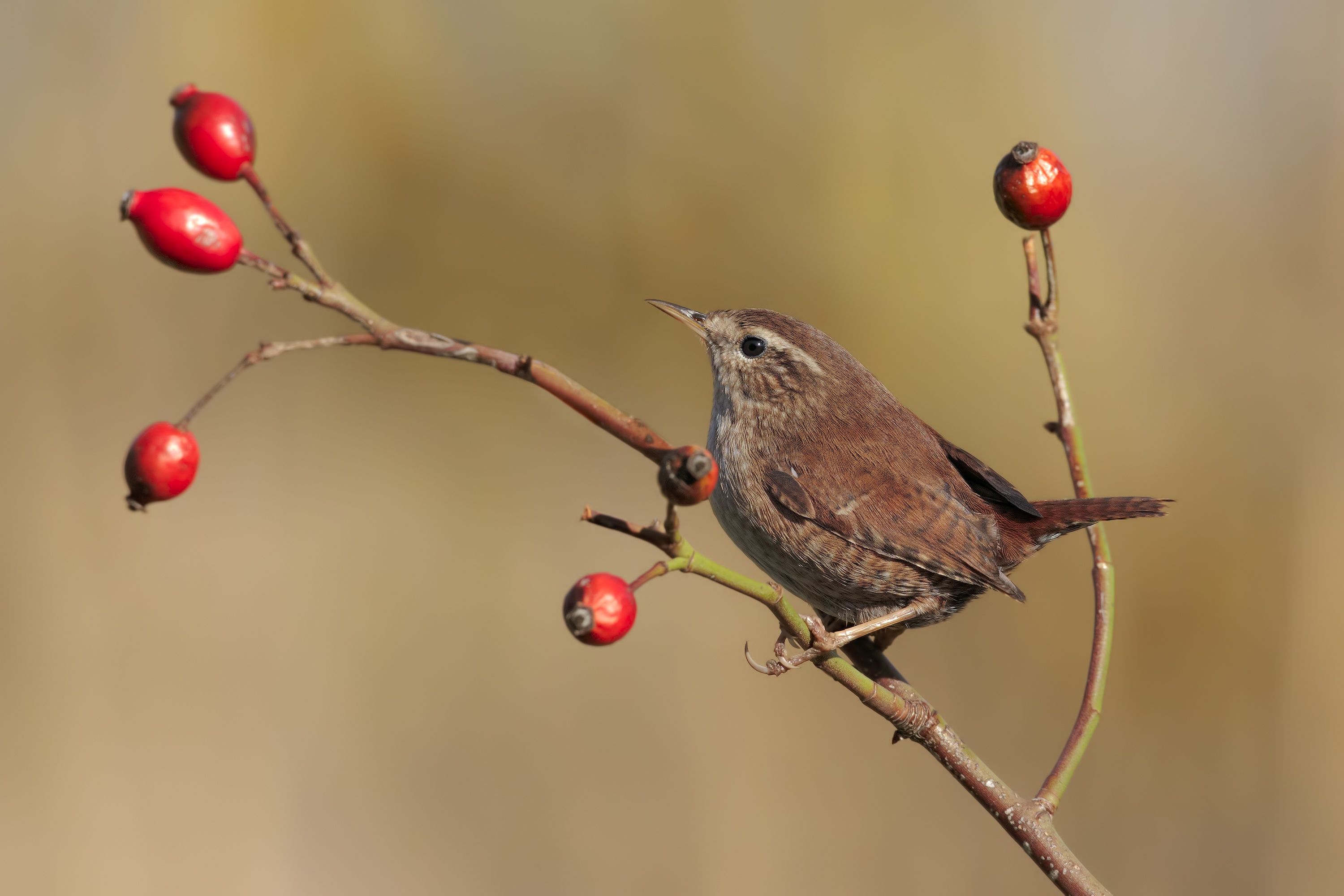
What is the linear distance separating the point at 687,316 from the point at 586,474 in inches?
128

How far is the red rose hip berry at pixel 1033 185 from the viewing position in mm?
1874

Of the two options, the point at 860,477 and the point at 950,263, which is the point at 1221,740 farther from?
the point at 860,477

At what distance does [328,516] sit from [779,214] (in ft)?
10.7

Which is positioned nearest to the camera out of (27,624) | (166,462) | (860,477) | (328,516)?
(166,462)

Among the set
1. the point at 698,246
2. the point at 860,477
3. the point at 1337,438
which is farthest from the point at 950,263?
the point at 860,477

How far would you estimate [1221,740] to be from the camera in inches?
205

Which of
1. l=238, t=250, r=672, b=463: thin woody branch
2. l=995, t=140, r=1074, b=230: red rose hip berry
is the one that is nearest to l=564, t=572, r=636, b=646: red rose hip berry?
l=238, t=250, r=672, b=463: thin woody branch

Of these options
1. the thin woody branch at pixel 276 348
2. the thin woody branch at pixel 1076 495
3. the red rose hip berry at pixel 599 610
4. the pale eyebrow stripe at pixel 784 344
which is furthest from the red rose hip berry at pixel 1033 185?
the thin woody branch at pixel 276 348

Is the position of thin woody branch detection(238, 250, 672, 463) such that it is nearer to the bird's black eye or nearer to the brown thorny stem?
the brown thorny stem

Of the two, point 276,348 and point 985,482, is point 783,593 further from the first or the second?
point 985,482

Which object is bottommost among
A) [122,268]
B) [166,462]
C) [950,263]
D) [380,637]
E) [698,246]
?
[380,637]

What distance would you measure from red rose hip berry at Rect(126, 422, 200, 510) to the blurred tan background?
4.00 meters

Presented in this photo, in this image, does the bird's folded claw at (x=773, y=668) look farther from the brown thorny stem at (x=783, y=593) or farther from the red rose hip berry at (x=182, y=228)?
the red rose hip berry at (x=182, y=228)

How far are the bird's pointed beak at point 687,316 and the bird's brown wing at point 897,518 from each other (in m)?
0.57
